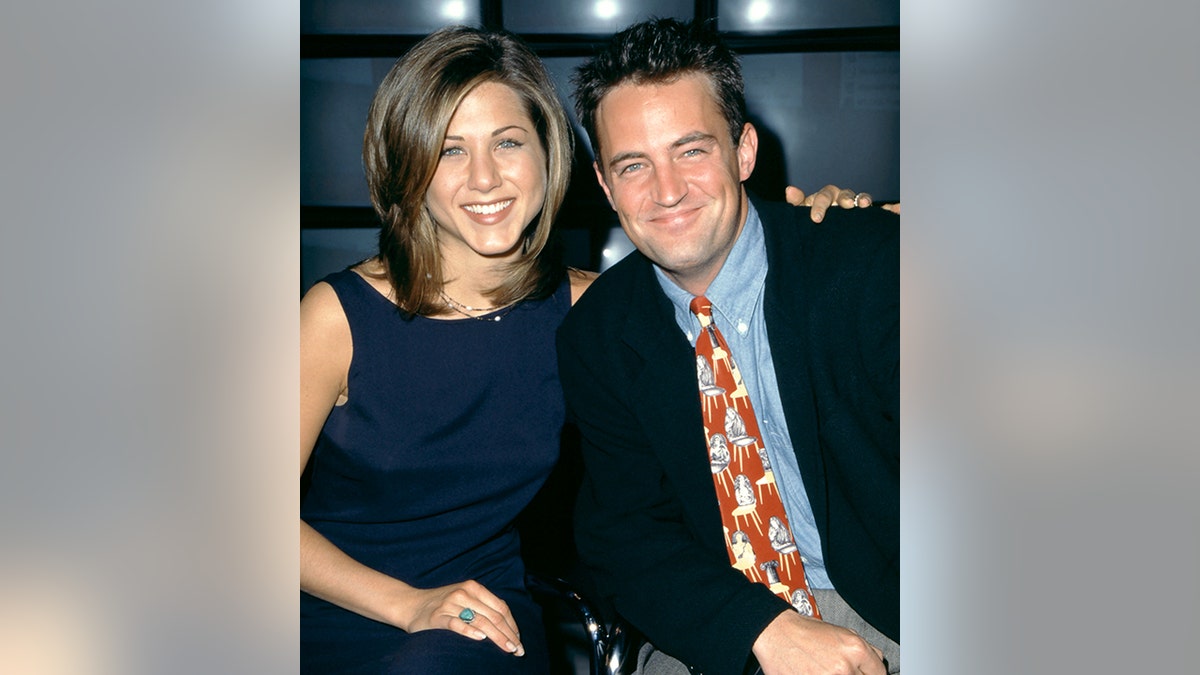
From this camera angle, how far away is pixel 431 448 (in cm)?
126

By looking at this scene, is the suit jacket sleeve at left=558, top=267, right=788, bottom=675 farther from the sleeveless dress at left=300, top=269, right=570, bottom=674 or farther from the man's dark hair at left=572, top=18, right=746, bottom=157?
the man's dark hair at left=572, top=18, right=746, bottom=157

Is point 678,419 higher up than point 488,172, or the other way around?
point 488,172

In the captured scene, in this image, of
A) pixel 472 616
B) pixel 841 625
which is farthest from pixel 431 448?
pixel 841 625

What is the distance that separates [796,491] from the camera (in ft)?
3.80

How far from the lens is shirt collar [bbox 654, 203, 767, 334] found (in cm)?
118

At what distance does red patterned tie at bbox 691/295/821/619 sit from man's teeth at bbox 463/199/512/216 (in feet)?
1.15

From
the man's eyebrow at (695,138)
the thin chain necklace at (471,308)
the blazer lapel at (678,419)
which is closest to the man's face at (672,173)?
the man's eyebrow at (695,138)

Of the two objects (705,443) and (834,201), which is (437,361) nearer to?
(705,443)

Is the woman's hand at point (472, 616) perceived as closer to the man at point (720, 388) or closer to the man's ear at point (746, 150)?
the man at point (720, 388)

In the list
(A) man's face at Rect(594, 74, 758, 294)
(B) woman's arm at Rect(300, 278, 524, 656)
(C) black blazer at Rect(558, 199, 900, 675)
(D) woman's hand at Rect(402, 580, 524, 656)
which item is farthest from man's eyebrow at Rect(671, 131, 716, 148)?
(D) woman's hand at Rect(402, 580, 524, 656)

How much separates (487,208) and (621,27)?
43cm

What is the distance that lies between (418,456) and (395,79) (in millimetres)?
514
